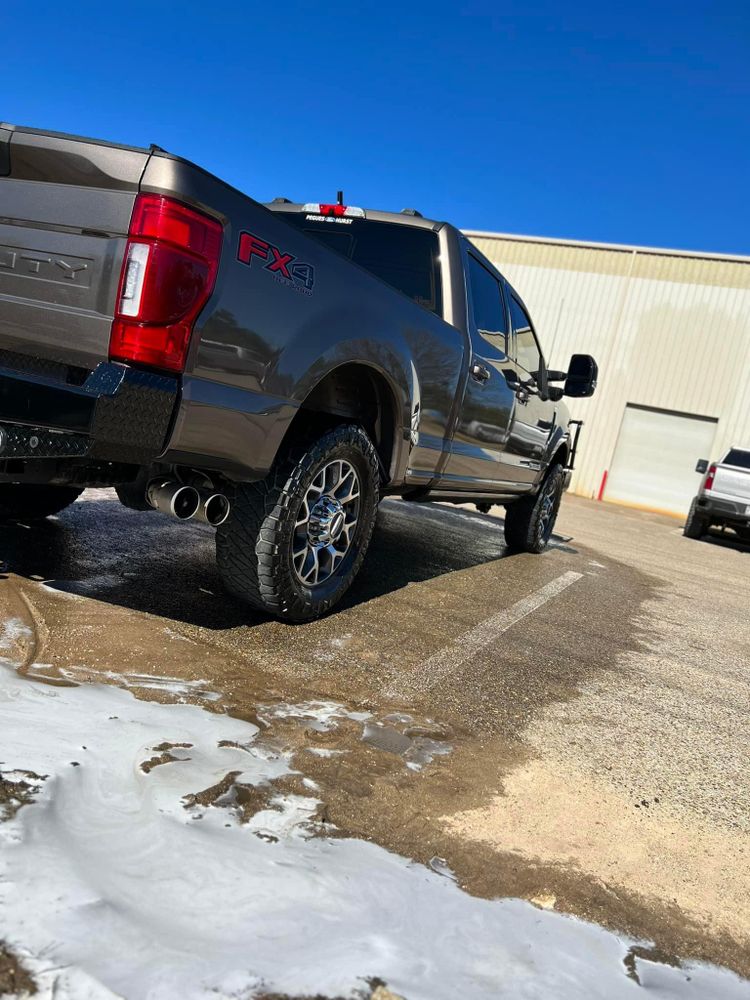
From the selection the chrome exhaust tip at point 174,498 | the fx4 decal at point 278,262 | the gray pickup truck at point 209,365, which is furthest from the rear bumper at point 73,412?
the fx4 decal at point 278,262

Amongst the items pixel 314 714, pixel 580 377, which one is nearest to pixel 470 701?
pixel 314 714

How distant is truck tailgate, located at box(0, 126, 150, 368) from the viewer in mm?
2312

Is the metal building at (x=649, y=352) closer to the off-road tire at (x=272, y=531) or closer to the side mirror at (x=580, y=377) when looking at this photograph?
the side mirror at (x=580, y=377)

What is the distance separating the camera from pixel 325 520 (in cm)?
335

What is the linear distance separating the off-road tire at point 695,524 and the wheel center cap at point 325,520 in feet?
34.6

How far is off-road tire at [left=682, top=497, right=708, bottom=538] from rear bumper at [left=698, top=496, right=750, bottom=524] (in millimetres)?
180

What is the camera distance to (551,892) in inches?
68.3

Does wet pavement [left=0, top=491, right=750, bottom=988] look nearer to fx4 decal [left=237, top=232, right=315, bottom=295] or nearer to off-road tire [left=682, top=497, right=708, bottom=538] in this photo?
fx4 decal [left=237, top=232, right=315, bottom=295]

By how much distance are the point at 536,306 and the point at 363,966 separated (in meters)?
22.2

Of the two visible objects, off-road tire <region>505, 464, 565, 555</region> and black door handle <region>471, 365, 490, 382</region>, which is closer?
black door handle <region>471, 365, 490, 382</region>

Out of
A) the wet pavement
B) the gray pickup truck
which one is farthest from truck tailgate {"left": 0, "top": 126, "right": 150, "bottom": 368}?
the wet pavement

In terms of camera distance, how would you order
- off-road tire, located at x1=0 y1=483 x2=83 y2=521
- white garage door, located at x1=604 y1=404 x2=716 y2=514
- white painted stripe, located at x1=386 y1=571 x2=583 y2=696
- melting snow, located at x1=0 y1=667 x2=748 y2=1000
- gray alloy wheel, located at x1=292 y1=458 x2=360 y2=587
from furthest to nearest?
white garage door, located at x1=604 y1=404 x2=716 y2=514 < off-road tire, located at x1=0 y1=483 x2=83 y2=521 < gray alloy wheel, located at x1=292 y1=458 x2=360 y2=587 < white painted stripe, located at x1=386 y1=571 x2=583 y2=696 < melting snow, located at x1=0 y1=667 x2=748 y2=1000

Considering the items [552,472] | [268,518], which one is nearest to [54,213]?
[268,518]

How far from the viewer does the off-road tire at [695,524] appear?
12695 mm
